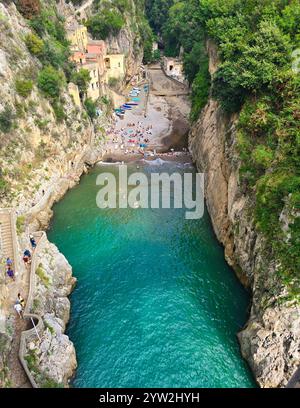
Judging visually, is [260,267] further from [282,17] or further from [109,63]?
[109,63]

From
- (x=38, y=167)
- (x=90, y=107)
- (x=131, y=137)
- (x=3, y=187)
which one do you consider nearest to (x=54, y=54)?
(x=90, y=107)

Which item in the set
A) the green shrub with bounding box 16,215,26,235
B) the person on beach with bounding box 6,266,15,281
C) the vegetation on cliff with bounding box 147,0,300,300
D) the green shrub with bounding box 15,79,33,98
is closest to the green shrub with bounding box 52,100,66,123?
the green shrub with bounding box 15,79,33,98

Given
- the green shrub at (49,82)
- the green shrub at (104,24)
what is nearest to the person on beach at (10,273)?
the green shrub at (49,82)

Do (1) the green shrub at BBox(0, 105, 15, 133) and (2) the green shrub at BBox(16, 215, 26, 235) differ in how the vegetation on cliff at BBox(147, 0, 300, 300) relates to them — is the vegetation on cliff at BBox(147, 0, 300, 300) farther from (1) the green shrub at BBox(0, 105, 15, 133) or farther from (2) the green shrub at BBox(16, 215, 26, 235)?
(1) the green shrub at BBox(0, 105, 15, 133)

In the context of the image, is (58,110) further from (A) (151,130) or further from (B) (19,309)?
(B) (19,309)

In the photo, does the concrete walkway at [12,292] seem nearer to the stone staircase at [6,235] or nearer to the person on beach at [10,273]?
the stone staircase at [6,235]
